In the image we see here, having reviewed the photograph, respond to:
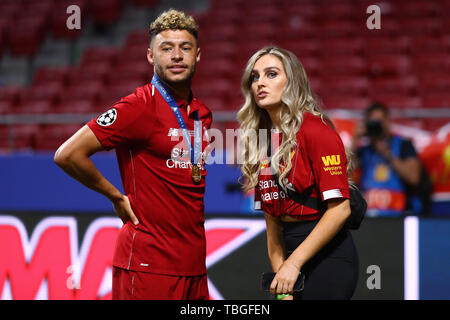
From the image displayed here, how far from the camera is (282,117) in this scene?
2469 millimetres

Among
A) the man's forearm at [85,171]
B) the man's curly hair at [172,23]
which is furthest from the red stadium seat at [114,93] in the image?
the man's forearm at [85,171]

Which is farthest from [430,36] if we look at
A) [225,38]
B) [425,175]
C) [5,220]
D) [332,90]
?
[5,220]

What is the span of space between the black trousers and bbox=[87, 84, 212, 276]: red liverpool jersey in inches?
18.8

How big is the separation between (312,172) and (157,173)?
26.2 inches

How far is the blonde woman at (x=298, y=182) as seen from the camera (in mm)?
2312

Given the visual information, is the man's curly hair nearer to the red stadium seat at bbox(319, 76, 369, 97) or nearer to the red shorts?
the red shorts

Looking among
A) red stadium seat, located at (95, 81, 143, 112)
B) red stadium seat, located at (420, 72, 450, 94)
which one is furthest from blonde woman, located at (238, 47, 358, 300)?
red stadium seat, located at (95, 81, 143, 112)

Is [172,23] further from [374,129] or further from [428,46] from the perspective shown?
[428,46]

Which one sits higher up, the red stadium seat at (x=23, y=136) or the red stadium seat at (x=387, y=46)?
the red stadium seat at (x=387, y=46)

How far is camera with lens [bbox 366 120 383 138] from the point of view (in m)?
4.84

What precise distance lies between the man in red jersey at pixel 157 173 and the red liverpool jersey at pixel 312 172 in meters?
0.33

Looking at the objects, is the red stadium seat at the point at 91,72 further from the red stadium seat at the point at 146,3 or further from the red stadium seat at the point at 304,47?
the red stadium seat at the point at 304,47

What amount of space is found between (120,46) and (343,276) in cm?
957

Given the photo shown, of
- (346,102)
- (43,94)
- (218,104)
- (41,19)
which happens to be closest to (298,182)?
(346,102)
